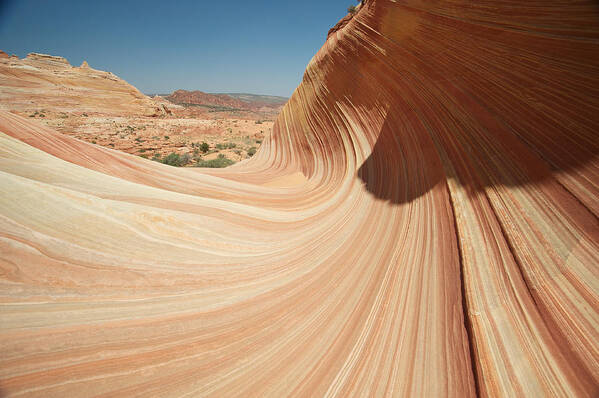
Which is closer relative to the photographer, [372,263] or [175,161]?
[372,263]

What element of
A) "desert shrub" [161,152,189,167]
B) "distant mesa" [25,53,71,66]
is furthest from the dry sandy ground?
"distant mesa" [25,53,71,66]

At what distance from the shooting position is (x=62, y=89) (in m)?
22.6

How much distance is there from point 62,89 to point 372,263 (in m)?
33.1

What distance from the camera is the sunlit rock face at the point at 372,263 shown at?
0.82 meters

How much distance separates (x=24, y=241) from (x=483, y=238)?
2046 millimetres

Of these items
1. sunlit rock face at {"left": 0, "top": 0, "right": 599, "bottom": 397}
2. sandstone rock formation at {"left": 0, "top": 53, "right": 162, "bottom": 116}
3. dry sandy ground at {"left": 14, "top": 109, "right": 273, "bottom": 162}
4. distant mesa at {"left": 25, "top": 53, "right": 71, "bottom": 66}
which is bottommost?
sunlit rock face at {"left": 0, "top": 0, "right": 599, "bottom": 397}

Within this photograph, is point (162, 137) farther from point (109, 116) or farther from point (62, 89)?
point (62, 89)

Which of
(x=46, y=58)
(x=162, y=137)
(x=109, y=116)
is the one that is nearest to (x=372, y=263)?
(x=162, y=137)

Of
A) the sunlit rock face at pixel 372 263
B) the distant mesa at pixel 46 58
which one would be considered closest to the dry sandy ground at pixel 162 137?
the sunlit rock face at pixel 372 263

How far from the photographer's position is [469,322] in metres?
1.00

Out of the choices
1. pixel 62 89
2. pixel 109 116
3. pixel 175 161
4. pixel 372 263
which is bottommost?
pixel 372 263

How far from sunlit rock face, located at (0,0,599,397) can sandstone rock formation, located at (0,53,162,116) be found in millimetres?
27436

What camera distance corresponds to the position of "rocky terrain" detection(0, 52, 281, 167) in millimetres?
11547

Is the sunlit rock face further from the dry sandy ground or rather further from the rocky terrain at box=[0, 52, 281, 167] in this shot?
the rocky terrain at box=[0, 52, 281, 167]
